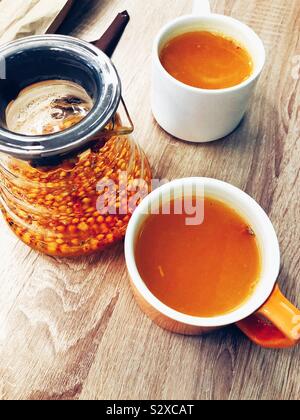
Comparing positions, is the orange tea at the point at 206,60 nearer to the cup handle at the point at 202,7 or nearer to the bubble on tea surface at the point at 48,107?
the cup handle at the point at 202,7

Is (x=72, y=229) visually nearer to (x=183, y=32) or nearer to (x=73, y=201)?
(x=73, y=201)

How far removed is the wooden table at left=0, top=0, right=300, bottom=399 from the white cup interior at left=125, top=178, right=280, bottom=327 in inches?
4.4

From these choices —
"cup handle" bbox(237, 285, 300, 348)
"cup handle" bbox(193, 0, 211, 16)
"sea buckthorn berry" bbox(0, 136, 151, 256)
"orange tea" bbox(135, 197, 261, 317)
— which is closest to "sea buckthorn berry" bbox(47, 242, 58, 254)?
"sea buckthorn berry" bbox(0, 136, 151, 256)

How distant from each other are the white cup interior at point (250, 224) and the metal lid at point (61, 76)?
0.13 meters

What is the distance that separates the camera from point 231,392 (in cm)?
59

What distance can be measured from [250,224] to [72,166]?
0.24 meters

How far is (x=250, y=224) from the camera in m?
0.60

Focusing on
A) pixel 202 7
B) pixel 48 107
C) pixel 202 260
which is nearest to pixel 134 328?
pixel 202 260

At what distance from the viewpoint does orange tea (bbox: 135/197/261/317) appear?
1.81 ft

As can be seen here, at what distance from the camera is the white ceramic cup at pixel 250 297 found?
0.51 metres

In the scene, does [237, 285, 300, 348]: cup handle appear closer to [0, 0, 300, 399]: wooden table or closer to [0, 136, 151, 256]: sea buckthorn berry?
[0, 0, 300, 399]: wooden table

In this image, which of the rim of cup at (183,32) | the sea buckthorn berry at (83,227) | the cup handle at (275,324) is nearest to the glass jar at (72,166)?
the sea buckthorn berry at (83,227)
